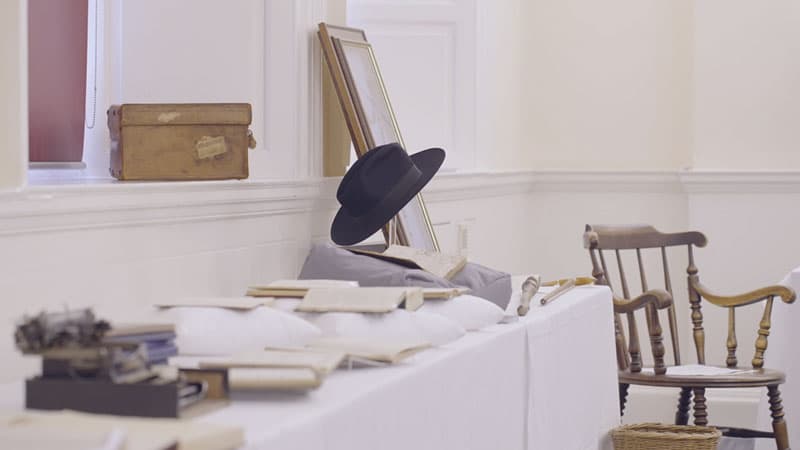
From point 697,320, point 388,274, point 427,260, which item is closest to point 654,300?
point 697,320

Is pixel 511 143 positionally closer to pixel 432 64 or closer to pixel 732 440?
pixel 432 64

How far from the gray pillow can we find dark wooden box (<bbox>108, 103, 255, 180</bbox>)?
30 cm

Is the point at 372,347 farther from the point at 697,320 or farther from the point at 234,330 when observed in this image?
the point at 697,320

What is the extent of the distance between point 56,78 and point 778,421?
8.41 ft

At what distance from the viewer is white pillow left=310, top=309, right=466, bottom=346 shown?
90.9 inches

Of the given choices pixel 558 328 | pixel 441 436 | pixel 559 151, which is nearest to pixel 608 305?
pixel 558 328

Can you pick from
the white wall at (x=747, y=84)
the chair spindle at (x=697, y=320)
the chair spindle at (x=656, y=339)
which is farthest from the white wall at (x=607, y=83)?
the chair spindle at (x=656, y=339)

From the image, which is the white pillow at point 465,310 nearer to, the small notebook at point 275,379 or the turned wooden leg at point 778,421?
the small notebook at point 275,379

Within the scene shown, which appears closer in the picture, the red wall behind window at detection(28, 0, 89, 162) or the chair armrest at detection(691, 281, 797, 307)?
the red wall behind window at detection(28, 0, 89, 162)

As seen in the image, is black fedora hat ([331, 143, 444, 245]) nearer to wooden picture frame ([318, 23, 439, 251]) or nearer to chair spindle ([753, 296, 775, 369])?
wooden picture frame ([318, 23, 439, 251])

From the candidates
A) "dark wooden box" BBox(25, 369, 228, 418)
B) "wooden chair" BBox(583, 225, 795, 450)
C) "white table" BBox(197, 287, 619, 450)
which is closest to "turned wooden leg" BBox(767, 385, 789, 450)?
"wooden chair" BBox(583, 225, 795, 450)

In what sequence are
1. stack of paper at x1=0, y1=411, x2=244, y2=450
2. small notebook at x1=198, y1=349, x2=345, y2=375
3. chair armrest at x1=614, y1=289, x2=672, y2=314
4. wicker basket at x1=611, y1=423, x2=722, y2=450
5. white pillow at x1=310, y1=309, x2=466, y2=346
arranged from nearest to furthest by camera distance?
stack of paper at x1=0, y1=411, x2=244, y2=450 → small notebook at x1=198, y1=349, x2=345, y2=375 → white pillow at x1=310, y1=309, x2=466, y2=346 → wicker basket at x1=611, y1=423, x2=722, y2=450 → chair armrest at x1=614, y1=289, x2=672, y2=314

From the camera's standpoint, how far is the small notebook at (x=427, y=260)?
10.7ft

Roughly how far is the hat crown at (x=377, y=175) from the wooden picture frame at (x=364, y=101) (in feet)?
0.87
